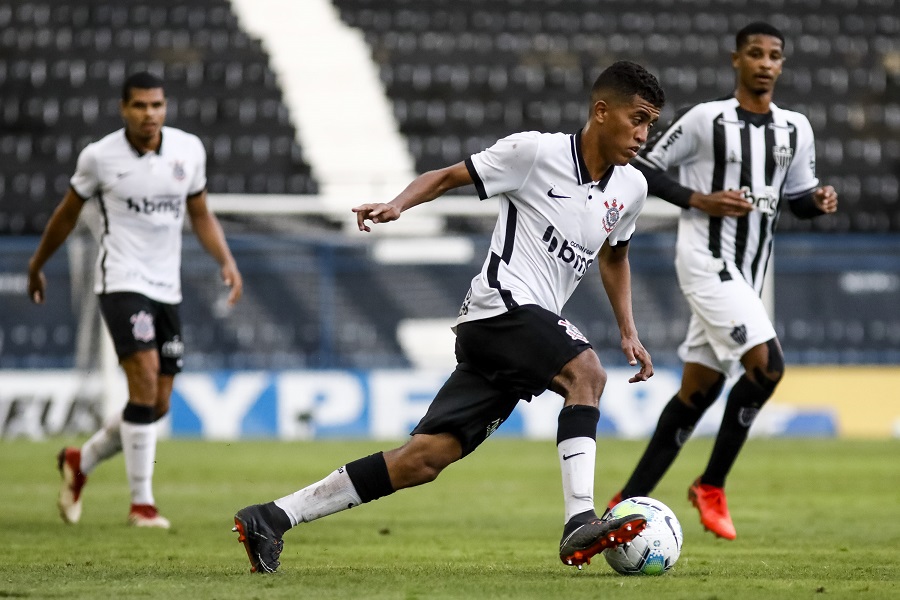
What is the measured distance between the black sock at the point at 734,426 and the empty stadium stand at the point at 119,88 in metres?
12.2

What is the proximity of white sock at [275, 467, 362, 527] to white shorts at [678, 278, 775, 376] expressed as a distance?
2379 millimetres

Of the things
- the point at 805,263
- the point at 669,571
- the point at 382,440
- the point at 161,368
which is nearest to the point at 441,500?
the point at 161,368

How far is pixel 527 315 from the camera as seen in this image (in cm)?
480

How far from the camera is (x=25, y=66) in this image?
771 inches

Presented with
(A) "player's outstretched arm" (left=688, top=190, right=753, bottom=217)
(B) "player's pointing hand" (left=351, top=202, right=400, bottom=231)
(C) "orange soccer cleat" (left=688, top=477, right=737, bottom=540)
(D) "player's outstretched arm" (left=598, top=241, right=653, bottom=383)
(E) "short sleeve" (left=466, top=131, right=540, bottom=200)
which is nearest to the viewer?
(B) "player's pointing hand" (left=351, top=202, right=400, bottom=231)

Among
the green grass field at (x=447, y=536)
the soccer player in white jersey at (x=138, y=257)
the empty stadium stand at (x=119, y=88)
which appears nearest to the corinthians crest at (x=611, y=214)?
the green grass field at (x=447, y=536)

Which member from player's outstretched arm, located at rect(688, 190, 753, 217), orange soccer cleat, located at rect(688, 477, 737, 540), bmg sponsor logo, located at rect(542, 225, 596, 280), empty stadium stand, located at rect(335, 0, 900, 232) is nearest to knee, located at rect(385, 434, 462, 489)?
bmg sponsor logo, located at rect(542, 225, 596, 280)

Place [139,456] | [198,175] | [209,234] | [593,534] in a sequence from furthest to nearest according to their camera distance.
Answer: [209,234] < [198,175] < [139,456] < [593,534]

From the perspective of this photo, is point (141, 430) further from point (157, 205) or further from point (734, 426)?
point (734, 426)

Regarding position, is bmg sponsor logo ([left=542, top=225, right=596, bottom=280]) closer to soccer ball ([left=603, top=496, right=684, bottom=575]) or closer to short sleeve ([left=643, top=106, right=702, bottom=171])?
soccer ball ([left=603, top=496, right=684, bottom=575])

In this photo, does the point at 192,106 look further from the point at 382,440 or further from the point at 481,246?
the point at 382,440

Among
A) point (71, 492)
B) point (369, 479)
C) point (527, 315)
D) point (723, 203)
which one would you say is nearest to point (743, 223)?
point (723, 203)

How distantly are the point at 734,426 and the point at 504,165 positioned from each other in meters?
2.30

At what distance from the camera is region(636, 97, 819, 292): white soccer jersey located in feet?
22.2
